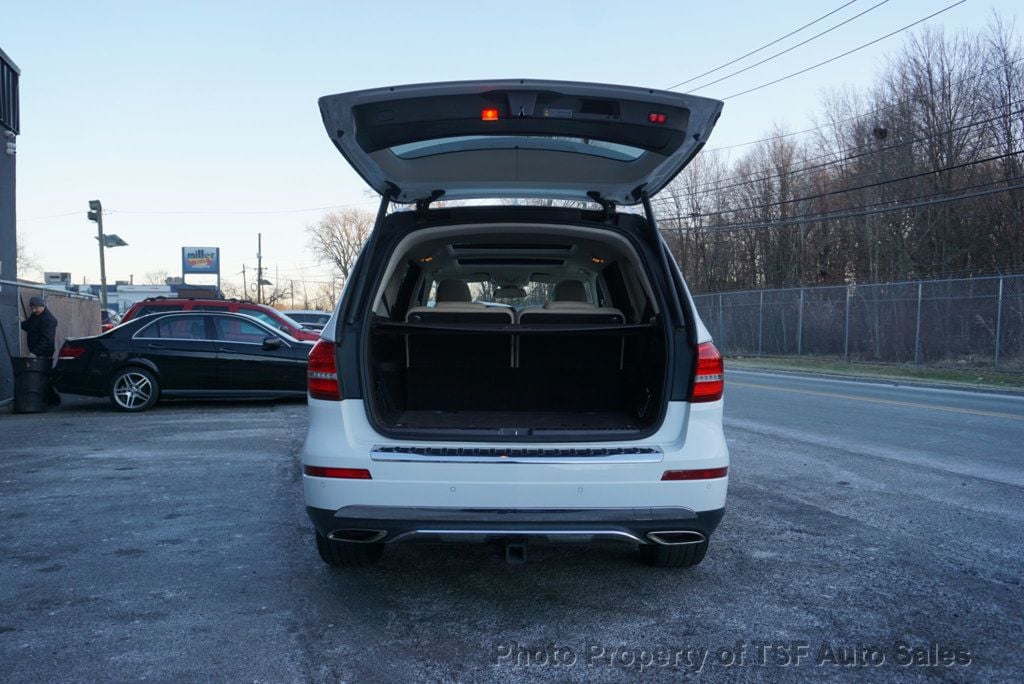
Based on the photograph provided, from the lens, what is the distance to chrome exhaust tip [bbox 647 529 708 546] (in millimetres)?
3553

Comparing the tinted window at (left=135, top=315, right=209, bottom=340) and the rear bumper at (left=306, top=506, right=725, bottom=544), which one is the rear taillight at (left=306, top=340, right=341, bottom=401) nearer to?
the rear bumper at (left=306, top=506, right=725, bottom=544)

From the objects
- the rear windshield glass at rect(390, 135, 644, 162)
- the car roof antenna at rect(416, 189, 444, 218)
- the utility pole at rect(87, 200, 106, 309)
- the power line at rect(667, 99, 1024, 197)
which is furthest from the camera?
the utility pole at rect(87, 200, 106, 309)

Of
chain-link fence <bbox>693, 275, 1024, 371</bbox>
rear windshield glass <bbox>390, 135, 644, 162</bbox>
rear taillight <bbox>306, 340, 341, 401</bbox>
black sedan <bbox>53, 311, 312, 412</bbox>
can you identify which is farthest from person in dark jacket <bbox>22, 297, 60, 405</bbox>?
chain-link fence <bbox>693, 275, 1024, 371</bbox>

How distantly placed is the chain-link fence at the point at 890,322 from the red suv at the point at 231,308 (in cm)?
1691

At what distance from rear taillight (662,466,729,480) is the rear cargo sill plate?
8 centimetres

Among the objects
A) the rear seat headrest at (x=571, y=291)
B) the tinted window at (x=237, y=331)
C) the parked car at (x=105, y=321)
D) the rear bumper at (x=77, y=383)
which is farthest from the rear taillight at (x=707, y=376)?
the parked car at (x=105, y=321)

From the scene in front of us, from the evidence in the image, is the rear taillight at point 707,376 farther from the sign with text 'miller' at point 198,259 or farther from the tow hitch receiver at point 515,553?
the sign with text 'miller' at point 198,259

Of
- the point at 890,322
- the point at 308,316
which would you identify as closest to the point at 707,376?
the point at 308,316

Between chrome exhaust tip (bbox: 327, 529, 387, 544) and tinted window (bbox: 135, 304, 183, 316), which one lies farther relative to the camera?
tinted window (bbox: 135, 304, 183, 316)

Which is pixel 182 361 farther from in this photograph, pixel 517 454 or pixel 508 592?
pixel 517 454

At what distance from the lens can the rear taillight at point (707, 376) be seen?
3.74 metres

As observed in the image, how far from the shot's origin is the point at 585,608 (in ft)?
12.5

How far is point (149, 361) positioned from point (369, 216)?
69415mm

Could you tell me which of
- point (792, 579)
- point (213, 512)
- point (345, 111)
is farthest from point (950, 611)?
point (213, 512)
